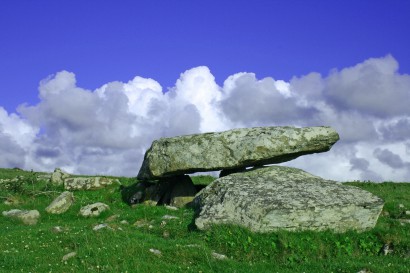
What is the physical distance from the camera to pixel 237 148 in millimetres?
24656

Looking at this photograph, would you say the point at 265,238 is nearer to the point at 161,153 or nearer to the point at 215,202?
the point at 215,202

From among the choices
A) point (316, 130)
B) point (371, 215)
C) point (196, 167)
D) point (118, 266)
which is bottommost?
point (118, 266)

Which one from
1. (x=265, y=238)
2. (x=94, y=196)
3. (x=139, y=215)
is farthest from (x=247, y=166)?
(x=94, y=196)

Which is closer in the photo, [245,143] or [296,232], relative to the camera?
[296,232]

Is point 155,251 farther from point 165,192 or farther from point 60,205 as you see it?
point 165,192

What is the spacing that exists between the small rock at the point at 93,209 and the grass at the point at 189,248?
1.80m

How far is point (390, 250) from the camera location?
→ 1870 cm

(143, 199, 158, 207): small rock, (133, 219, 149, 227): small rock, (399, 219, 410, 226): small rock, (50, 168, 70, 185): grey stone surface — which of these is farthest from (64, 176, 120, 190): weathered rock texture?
(399, 219, 410, 226): small rock

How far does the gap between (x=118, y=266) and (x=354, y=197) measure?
10310 millimetres

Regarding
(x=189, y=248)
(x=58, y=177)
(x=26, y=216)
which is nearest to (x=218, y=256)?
(x=189, y=248)

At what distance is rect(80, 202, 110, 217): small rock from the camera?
25.1 meters

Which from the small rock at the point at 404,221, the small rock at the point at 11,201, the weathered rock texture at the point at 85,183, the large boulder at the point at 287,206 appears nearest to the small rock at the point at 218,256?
the large boulder at the point at 287,206

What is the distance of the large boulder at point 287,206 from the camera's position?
63.6 ft

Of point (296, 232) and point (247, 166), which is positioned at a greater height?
point (247, 166)
